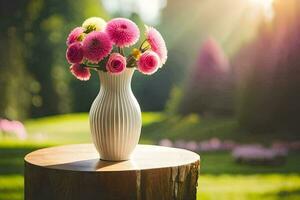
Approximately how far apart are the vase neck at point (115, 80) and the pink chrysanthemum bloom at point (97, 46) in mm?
121

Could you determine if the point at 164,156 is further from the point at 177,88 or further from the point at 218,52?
the point at 177,88

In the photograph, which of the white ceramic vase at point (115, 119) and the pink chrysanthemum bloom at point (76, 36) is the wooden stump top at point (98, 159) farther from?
the pink chrysanthemum bloom at point (76, 36)

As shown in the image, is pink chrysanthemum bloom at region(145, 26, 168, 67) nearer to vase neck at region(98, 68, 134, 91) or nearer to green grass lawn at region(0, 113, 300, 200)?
vase neck at region(98, 68, 134, 91)

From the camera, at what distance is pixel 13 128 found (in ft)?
25.7

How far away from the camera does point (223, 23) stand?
974 cm

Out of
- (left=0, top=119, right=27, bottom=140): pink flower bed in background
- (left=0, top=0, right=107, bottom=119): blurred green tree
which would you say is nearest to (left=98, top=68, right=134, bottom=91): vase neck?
A: (left=0, top=119, right=27, bottom=140): pink flower bed in background

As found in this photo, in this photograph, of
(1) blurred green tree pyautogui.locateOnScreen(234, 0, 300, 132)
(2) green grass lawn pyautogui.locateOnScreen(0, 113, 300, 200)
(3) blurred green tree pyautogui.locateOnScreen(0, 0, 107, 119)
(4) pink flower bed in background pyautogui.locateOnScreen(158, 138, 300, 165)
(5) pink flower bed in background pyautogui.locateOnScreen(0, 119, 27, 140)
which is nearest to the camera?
(2) green grass lawn pyautogui.locateOnScreen(0, 113, 300, 200)

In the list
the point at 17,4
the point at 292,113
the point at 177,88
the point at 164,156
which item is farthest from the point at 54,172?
the point at 17,4

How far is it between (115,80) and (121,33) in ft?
0.67

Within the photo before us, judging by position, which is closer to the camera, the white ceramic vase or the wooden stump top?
the wooden stump top

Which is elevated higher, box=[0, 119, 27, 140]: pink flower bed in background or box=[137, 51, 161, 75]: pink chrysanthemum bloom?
box=[137, 51, 161, 75]: pink chrysanthemum bloom

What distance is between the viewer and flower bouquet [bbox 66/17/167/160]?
2.29m

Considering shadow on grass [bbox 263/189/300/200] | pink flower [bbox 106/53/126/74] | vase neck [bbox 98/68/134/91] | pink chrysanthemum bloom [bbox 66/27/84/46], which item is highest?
pink chrysanthemum bloom [bbox 66/27/84/46]

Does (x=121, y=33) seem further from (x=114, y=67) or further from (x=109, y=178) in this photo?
(x=109, y=178)
